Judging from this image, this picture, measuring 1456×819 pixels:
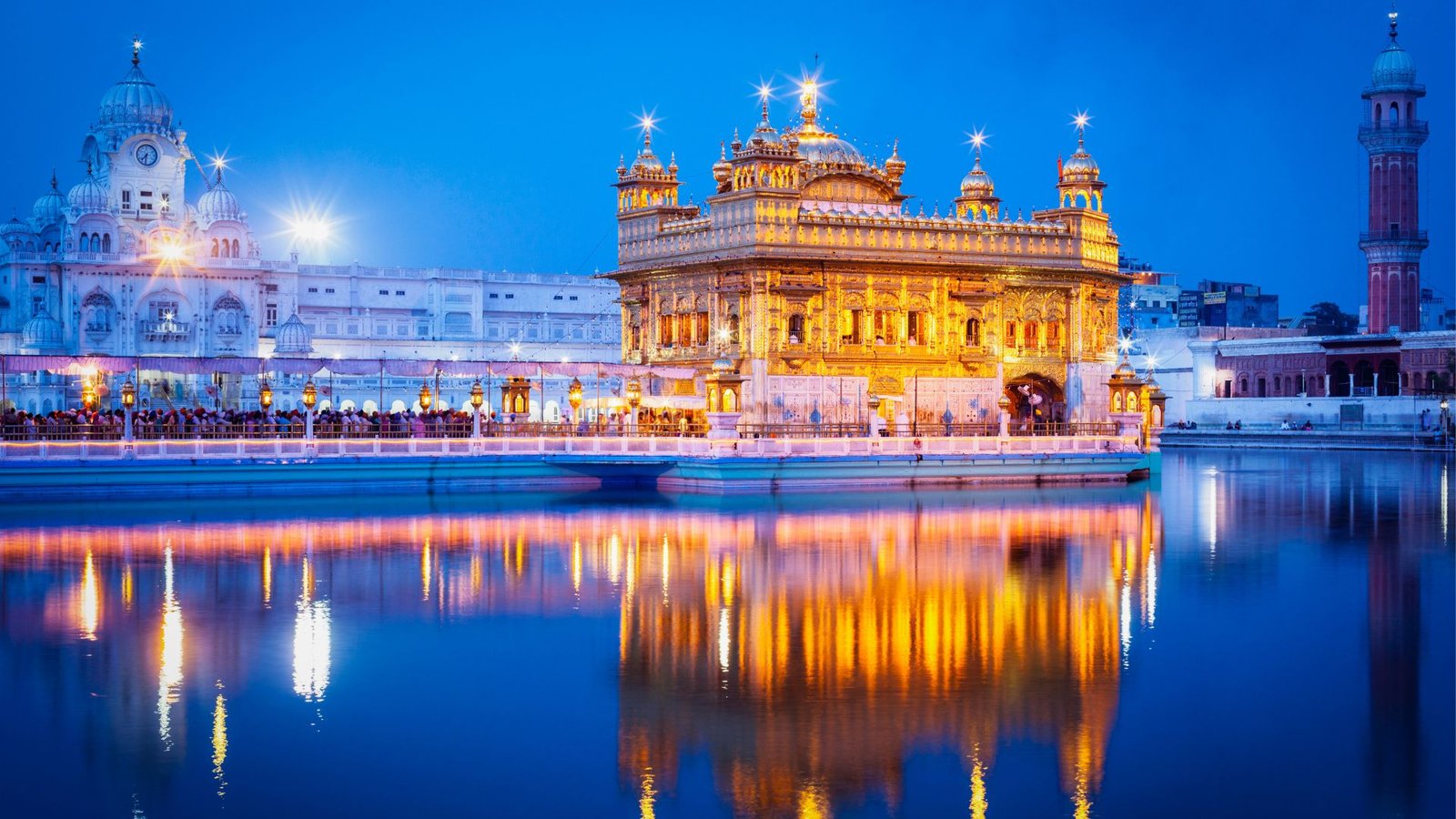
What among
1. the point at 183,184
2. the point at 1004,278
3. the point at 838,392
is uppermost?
the point at 183,184

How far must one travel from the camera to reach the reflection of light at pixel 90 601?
15273 millimetres

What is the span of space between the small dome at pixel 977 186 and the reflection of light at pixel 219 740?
3291 centimetres

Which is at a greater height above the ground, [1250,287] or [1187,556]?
[1250,287]

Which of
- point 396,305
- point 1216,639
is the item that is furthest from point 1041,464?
point 396,305

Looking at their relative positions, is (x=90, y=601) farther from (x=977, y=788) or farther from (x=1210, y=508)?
(x=1210, y=508)

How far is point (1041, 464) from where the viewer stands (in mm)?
33656

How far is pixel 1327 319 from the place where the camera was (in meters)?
103

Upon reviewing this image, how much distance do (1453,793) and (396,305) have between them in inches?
2844

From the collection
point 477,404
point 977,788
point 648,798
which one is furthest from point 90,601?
point 477,404

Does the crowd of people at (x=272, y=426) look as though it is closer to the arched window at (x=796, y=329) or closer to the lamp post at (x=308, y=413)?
the lamp post at (x=308, y=413)

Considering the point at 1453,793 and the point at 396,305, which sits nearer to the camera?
the point at 1453,793

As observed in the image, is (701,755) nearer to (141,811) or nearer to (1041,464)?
(141,811)

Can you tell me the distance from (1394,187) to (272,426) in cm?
5343

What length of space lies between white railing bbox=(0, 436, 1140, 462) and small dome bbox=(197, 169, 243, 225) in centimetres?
4516
